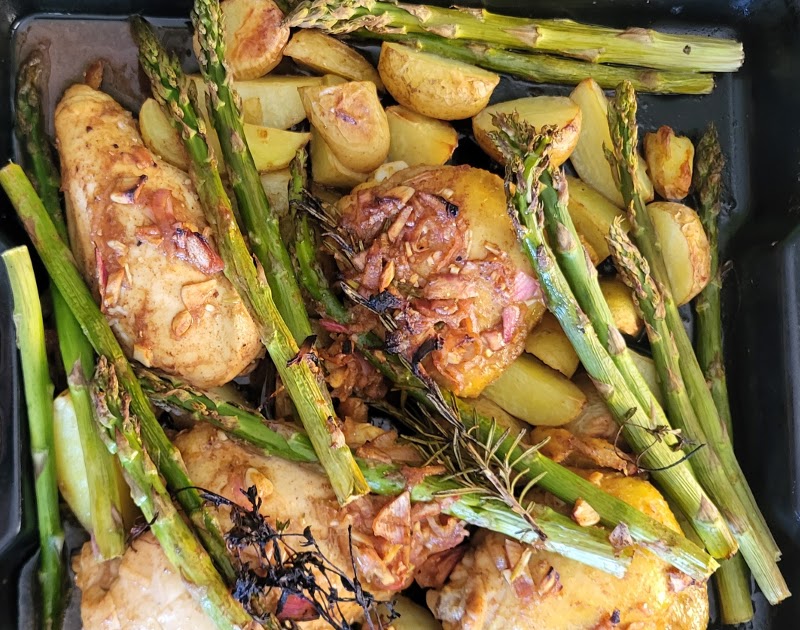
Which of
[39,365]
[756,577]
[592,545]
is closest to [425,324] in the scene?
[592,545]

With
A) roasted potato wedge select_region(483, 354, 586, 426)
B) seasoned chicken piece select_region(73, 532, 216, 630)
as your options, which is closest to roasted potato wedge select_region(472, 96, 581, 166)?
roasted potato wedge select_region(483, 354, 586, 426)

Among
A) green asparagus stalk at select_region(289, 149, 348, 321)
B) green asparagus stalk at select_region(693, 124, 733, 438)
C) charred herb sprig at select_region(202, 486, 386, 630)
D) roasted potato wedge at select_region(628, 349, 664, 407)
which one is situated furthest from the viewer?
green asparagus stalk at select_region(693, 124, 733, 438)

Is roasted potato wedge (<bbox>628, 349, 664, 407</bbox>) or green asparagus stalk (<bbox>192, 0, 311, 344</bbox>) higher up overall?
green asparagus stalk (<bbox>192, 0, 311, 344</bbox>)

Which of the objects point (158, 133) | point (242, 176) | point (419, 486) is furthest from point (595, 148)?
point (158, 133)

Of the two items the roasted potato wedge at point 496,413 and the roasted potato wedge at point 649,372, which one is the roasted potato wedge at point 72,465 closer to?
the roasted potato wedge at point 496,413

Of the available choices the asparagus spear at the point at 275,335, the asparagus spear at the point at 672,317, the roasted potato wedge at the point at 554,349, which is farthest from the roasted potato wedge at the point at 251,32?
the roasted potato wedge at the point at 554,349

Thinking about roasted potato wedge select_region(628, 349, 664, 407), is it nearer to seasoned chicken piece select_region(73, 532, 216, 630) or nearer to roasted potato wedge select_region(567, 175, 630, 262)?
roasted potato wedge select_region(567, 175, 630, 262)
